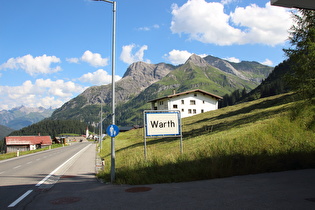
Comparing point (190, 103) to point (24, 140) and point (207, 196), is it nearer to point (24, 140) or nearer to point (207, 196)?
point (207, 196)

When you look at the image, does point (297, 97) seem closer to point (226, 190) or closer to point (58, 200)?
point (226, 190)

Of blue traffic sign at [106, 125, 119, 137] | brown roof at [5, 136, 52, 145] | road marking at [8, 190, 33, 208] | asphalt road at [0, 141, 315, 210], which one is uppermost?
brown roof at [5, 136, 52, 145]

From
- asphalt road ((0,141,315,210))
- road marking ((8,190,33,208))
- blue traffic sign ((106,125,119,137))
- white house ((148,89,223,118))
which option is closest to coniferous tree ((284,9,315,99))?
asphalt road ((0,141,315,210))

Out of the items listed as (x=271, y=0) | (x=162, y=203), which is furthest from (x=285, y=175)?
(x=271, y=0)

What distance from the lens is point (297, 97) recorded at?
583 inches

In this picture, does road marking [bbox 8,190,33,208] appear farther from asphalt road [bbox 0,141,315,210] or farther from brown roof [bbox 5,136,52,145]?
Answer: brown roof [bbox 5,136,52,145]

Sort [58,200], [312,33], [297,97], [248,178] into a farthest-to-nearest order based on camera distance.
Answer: [297,97], [312,33], [248,178], [58,200]

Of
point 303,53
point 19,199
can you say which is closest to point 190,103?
point 303,53

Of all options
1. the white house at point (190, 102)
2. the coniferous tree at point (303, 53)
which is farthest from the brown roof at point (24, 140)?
the coniferous tree at point (303, 53)

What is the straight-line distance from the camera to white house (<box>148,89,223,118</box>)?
68125 millimetres

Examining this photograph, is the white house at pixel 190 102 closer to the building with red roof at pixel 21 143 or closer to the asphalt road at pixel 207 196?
the asphalt road at pixel 207 196

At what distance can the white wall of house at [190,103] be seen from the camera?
68.2m

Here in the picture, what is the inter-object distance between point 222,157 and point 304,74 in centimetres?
626

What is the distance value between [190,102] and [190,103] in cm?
26
